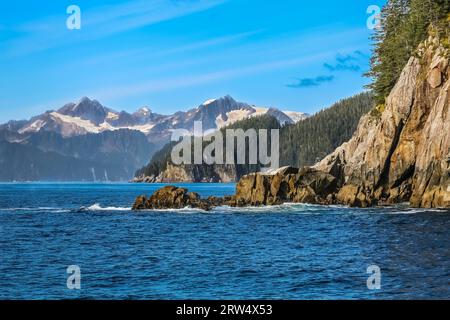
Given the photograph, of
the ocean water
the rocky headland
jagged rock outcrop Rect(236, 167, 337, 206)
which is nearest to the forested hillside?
the rocky headland

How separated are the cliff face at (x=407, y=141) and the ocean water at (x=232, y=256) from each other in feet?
35.0

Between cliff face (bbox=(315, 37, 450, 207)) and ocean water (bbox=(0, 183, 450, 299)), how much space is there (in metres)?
10.7

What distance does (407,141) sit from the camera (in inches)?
3720

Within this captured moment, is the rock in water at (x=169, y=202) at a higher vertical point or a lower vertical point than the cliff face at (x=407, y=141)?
lower

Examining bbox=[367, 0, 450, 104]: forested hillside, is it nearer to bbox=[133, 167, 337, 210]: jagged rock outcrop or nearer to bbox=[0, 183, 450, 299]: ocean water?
bbox=[133, 167, 337, 210]: jagged rock outcrop

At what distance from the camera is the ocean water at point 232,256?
33.6m

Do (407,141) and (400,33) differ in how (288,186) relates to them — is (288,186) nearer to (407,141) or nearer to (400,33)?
(407,141)

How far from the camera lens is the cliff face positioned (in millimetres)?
85062

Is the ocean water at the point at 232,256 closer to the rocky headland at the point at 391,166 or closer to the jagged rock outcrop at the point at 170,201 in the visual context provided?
the rocky headland at the point at 391,166

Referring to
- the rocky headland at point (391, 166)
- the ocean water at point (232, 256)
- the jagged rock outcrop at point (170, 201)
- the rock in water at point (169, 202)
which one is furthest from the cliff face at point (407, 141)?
the rock in water at point (169, 202)

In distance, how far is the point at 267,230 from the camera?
67188mm

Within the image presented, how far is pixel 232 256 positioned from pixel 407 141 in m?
55.4
